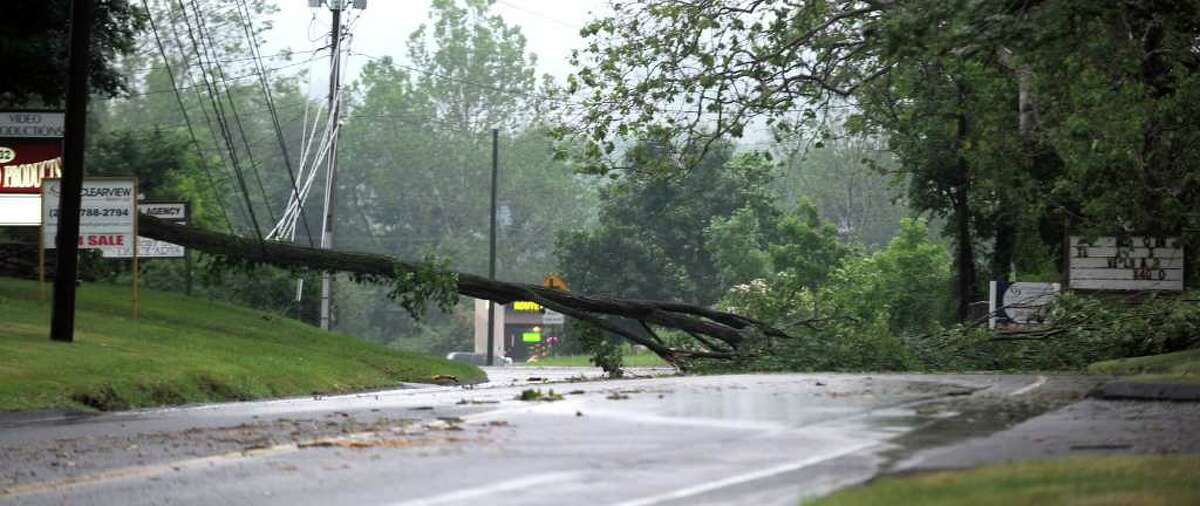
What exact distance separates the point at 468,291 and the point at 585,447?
78.1 feet

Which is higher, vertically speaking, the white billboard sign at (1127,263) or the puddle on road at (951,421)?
the white billboard sign at (1127,263)

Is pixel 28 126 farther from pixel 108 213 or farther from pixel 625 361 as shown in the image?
pixel 625 361

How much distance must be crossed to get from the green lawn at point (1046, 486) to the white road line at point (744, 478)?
0.64 m

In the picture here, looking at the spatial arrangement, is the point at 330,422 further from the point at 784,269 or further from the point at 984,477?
the point at 784,269

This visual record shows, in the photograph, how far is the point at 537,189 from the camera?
129625 mm

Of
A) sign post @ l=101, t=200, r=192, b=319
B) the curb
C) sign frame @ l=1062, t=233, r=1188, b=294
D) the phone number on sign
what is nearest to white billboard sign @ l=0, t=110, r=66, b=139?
the phone number on sign

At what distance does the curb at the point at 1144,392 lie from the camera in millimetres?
13727

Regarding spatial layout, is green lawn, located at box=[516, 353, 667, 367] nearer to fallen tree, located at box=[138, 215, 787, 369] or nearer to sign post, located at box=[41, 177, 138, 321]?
fallen tree, located at box=[138, 215, 787, 369]

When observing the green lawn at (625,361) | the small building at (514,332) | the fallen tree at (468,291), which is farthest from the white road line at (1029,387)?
the small building at (514,332)

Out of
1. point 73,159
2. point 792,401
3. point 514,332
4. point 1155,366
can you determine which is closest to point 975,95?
point 1155,366

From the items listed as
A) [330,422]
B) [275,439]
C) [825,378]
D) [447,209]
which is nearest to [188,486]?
[275,439]

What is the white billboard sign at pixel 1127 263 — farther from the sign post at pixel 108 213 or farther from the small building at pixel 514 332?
the small building at pixel 514 332

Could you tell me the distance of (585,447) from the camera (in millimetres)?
9945

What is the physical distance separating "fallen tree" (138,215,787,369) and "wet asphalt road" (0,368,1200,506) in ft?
50.9
